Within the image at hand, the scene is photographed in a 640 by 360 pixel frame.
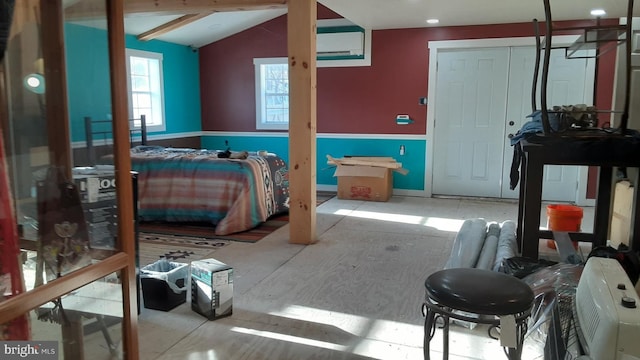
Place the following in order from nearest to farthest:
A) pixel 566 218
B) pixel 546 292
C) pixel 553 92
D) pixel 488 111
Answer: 1. pixel 546 292
2. pixel 566 218
3. pixel 553 92
4. pixel 488 111

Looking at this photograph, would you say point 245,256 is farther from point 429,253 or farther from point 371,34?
point 371,34

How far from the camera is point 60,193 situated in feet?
5.41

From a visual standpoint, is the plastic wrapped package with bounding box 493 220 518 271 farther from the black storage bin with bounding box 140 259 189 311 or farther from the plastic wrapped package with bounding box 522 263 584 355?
the black storage bin with bounding box 140 259 189 311

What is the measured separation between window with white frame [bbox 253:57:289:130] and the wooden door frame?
2232 millimetres

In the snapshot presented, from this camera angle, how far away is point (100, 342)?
1786 millimetres

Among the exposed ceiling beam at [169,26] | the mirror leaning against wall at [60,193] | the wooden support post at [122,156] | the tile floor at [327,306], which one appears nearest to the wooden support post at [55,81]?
the mirror leaning against wall at [60,193]

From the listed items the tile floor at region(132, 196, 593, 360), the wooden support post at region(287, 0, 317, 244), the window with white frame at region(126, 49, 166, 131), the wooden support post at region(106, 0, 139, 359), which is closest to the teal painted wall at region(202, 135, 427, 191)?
the window with white frame at region(126, 49, 166, 131)

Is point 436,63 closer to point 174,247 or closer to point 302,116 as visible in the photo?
point 302,116

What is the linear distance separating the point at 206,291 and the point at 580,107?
2.63 m

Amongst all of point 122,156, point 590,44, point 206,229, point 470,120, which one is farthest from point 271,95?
point 122,156

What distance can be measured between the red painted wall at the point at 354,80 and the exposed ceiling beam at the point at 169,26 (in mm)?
1199

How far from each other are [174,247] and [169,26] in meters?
3.57

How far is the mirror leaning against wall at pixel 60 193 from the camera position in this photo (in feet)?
4.62

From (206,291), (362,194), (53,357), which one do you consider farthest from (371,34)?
(53,357)
